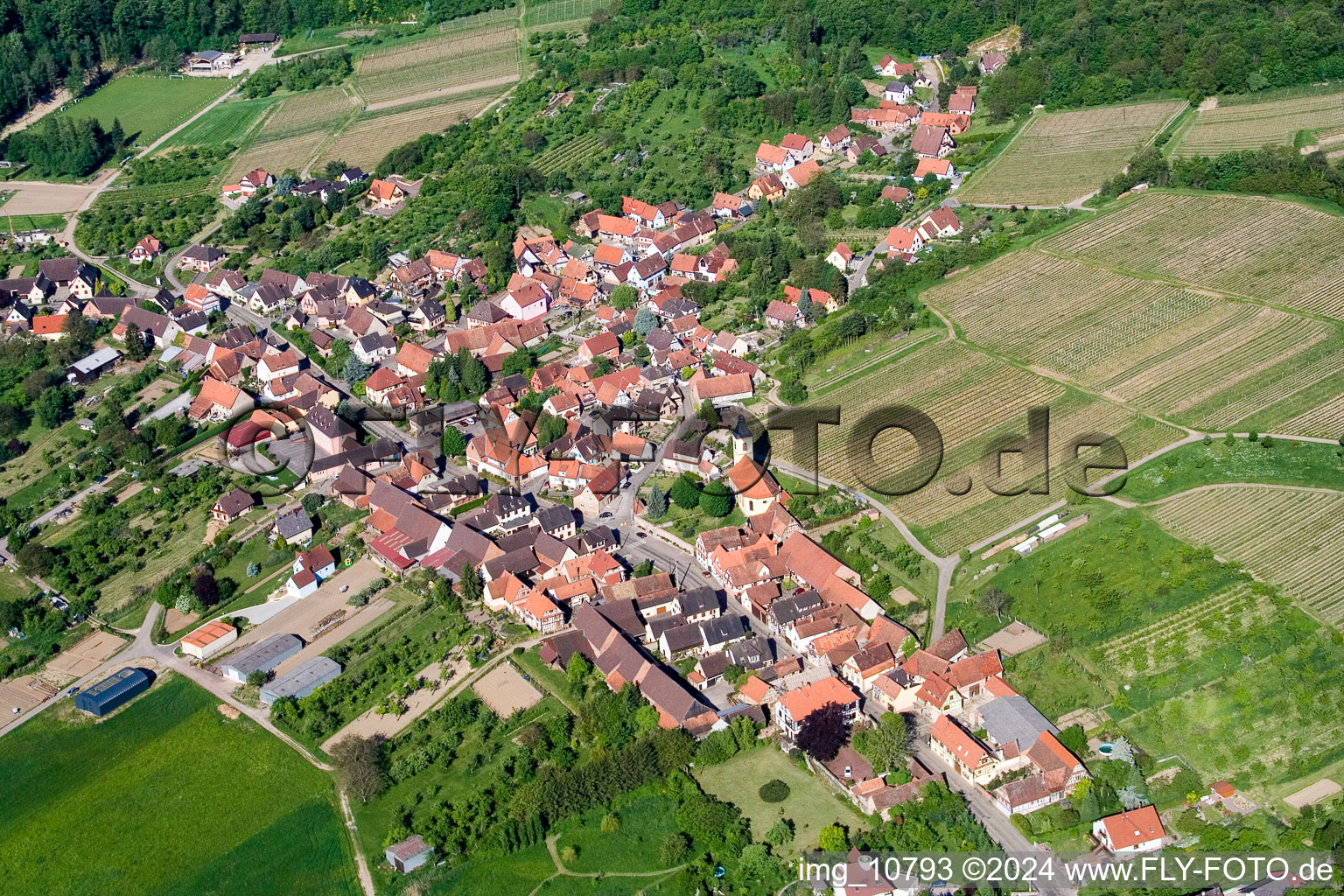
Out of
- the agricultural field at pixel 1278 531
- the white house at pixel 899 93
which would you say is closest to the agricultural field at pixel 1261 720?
the agricultural field at pixel 1278 531

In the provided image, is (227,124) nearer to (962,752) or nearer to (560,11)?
(560,11)

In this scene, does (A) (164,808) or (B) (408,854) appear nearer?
(B) (408,854)

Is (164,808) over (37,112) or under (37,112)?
under

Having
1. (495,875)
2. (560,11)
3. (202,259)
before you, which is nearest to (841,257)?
(202,259)

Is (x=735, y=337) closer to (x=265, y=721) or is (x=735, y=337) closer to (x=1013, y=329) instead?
(x=1013, y=329)

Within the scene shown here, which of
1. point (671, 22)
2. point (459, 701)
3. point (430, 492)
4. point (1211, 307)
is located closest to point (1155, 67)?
point (1211, 307)

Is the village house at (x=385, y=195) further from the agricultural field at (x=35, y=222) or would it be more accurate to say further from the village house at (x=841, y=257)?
the village house at (x=841, y=257)
